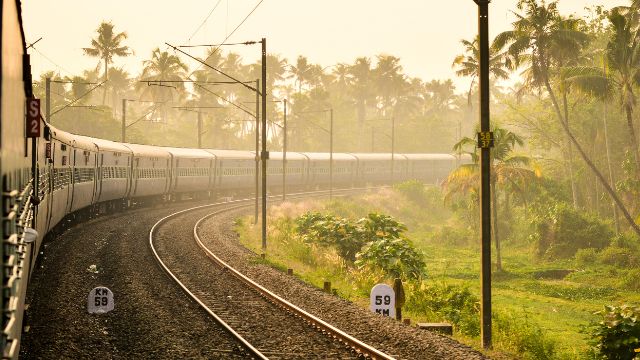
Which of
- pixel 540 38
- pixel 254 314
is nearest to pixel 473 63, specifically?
pixel 540 38

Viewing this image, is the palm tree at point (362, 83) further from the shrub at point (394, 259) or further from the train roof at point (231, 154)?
the shrub at point (394, 259)

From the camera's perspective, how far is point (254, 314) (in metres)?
15.3

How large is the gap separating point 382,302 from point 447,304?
2981 millimetres

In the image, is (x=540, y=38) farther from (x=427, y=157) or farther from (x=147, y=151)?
(x=427, y=157)

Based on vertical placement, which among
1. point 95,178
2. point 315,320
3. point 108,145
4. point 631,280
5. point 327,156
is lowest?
point 631,280

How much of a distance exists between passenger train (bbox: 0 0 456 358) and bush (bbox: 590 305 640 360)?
31.0 ft

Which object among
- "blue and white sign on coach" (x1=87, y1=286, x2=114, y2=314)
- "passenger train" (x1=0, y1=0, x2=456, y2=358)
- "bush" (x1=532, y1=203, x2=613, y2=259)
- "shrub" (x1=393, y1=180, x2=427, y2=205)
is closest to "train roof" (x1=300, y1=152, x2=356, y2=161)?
"passenger train" (x1=0, y1=0, x2=456, y2=358)

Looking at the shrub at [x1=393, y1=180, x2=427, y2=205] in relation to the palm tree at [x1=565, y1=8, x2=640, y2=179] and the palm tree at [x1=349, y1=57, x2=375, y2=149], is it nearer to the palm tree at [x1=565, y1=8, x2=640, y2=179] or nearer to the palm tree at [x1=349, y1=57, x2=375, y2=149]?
the palm tree at [x1=565, y1=8, x2=640, y2=179]

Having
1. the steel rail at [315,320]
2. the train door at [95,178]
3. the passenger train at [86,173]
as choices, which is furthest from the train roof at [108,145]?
the steel rail at [315,320]

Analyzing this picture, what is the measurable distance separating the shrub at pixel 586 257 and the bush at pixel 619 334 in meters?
25.5

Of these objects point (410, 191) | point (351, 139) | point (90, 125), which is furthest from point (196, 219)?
point (351, 139)

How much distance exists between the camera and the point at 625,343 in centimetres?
1242

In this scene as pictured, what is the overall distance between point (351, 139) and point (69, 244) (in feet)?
305

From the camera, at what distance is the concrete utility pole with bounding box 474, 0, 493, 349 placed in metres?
13.7
